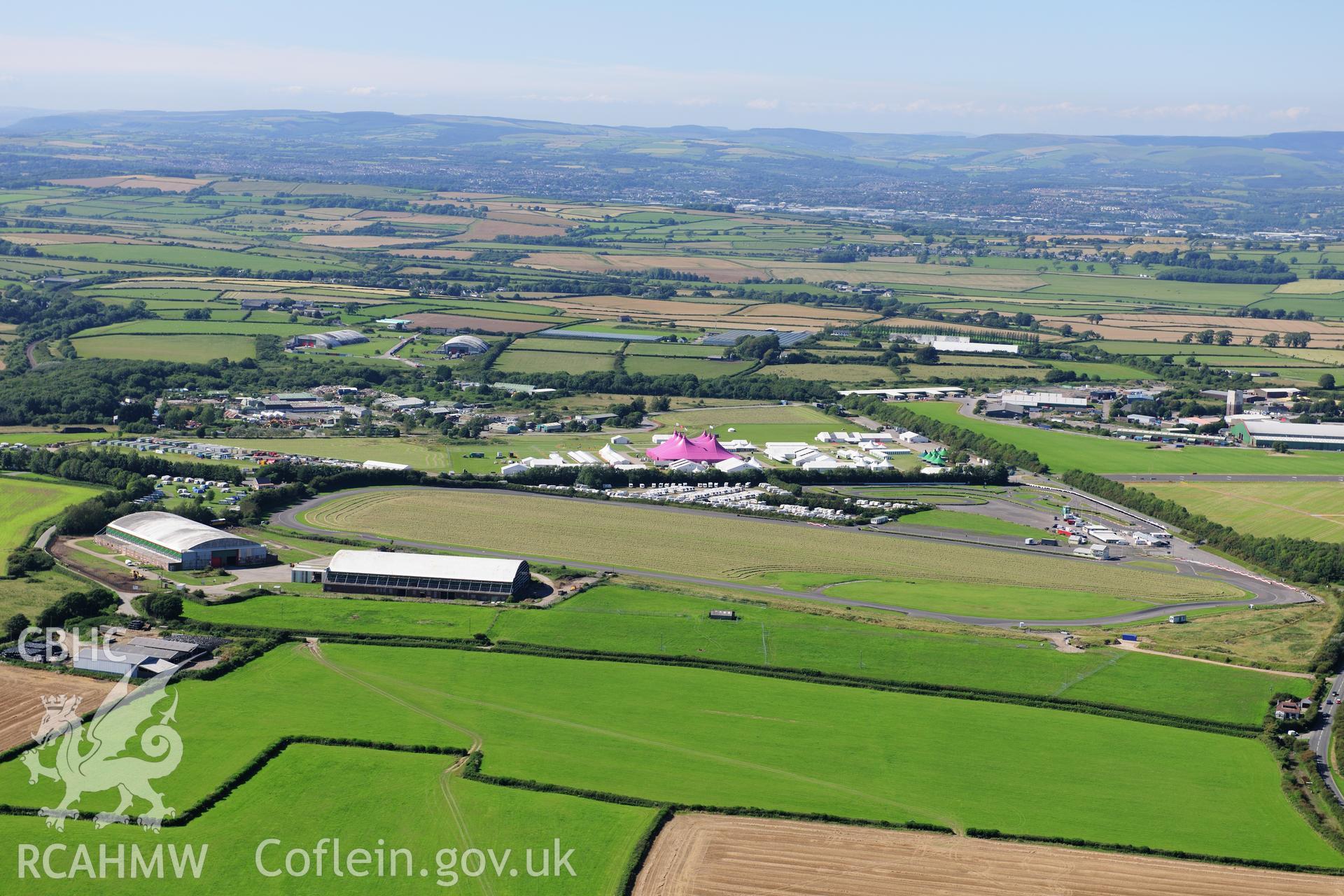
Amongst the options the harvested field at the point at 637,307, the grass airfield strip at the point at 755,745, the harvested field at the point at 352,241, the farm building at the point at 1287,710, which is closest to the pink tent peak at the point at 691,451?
the grass airfield strip at the point at 755,745

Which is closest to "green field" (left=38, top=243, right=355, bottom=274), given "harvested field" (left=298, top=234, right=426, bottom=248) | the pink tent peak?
"harvested field" (left=298, top=234, right=426, bottom=248)

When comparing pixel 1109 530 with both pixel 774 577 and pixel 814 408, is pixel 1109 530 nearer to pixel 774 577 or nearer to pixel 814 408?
pixel 774 577

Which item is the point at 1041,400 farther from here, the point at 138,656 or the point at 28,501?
the point at 138,656

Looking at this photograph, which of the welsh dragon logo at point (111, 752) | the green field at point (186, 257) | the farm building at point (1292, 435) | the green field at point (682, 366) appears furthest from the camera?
the green field at point (186, 257)

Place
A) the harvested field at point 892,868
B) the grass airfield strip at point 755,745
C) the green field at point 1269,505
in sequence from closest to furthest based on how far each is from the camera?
1. the harvested field at point 892,868
2. the grass airfield strip at point 755,745
3. the green field at point 1269,505

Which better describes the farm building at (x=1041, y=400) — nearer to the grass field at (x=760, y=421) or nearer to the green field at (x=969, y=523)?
the grass field at (x=760, y=421)

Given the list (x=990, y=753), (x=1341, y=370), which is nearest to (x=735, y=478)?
(x=990, y=753)

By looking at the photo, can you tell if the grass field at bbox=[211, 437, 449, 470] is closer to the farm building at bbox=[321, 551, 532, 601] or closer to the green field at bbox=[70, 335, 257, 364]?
the farm building at bbox=[321, 551, 532, 601]
